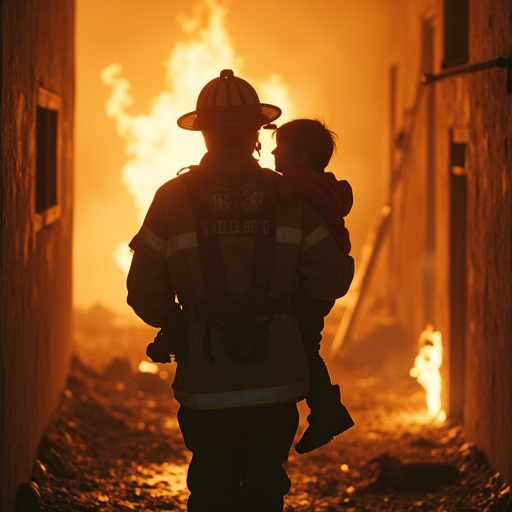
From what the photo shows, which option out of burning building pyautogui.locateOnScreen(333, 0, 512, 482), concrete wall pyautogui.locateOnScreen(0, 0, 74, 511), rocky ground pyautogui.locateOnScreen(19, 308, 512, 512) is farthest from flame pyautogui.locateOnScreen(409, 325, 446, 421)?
concrete wall pyautogui.locateOnScreen(0, 0, 74, 511)

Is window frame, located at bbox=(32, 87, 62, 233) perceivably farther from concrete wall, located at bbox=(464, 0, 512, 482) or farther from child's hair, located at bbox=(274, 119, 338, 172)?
concrete wall, located at bbox=(464, 0, 512, 482)

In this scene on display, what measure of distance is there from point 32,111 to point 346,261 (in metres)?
2.81

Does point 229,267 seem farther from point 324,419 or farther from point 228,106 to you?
point 324,419

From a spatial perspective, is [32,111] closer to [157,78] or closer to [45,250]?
[45,250]

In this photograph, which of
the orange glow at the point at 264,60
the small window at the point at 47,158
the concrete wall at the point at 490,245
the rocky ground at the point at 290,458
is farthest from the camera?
the orange glow at the point at 264,60

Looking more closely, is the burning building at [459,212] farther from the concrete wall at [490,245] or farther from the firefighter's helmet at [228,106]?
the firefighter's helmet at [228,106]

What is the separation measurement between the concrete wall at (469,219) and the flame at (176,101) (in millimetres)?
4015

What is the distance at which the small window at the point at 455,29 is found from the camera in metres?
8.87

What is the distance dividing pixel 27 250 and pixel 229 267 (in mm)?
2383

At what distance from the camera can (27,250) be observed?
5.88m

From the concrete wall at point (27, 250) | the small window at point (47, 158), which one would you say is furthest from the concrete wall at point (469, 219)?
the small window at point (47, 158)

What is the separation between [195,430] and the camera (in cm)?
395

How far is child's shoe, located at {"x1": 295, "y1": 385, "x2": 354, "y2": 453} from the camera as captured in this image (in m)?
4.16

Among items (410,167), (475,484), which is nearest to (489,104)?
(475,484)
